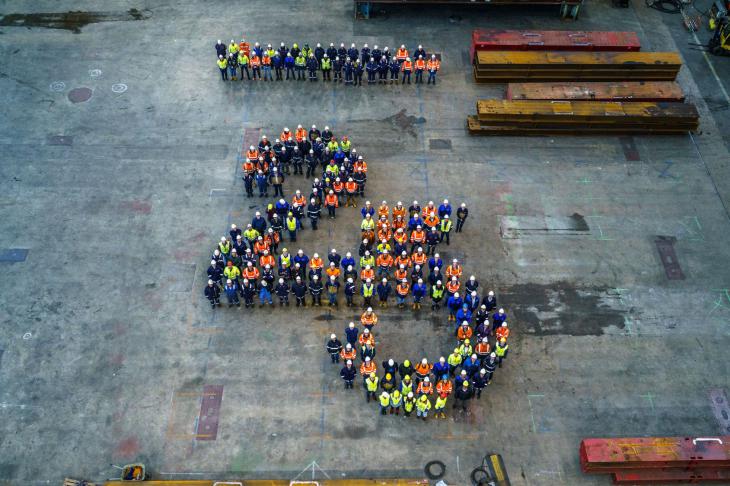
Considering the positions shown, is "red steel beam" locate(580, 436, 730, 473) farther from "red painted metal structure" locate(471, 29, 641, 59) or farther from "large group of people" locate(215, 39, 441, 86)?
"red painted metal structure" locate(471, 29, 641, 59)

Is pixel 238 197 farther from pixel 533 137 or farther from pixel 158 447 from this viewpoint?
pixel 533 137

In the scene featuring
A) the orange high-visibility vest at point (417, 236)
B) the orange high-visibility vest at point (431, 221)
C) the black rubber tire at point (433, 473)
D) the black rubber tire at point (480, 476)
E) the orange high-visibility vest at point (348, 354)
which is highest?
the orange high-visibility vest at point (431, 221)

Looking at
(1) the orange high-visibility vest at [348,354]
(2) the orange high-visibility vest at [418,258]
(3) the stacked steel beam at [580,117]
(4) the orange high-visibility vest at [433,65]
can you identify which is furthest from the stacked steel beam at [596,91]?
(1) the orange high-visibility vest at [348,354]

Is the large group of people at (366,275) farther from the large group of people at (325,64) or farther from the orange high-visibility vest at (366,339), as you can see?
the large group of people at (325,64)

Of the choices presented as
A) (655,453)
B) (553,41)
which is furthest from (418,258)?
(553,41)

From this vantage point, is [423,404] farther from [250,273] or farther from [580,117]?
[580,117]

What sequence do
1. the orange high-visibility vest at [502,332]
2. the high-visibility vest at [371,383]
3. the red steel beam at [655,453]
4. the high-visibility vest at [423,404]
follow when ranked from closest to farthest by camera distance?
the red steel beam at [655,453]
the high-visibility vest at [423,404]
the high-visibility vest at [371,383]
the orange high-visibility vest at [502,332]

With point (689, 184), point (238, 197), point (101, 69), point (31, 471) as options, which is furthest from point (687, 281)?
point (101, 69)
